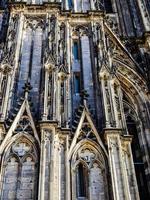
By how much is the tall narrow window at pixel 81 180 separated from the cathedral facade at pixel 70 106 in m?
0.04

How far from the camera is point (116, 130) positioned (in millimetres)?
14453

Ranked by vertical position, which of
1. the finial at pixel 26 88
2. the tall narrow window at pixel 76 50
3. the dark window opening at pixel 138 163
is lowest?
the dark window opening at pixel 138 163

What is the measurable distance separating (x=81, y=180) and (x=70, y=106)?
11.8ft

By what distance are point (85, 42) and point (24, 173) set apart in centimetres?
874

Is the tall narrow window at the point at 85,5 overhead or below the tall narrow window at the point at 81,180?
overhead

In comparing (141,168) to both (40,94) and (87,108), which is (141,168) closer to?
(87,108)

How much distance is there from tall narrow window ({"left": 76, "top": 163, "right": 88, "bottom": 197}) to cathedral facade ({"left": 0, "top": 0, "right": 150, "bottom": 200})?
0.12ft

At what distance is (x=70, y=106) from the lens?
16047 millimetres

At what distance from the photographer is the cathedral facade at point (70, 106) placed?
43.7ft

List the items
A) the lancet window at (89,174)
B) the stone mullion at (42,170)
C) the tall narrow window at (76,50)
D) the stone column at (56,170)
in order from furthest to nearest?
1. the tall narrow window at (76,50)
2. the lancet window at (89,174)
3. the stone column at (56,170)
4. the stone mullion at (42,170)

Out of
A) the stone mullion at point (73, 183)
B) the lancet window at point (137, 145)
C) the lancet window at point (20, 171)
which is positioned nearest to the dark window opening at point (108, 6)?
the lancet window at point (137, 145)

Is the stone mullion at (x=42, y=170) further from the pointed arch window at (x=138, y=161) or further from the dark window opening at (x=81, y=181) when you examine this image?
the pointed arch window at (x=138, y=161)

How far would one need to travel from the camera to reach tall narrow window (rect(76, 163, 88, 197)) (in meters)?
13.4

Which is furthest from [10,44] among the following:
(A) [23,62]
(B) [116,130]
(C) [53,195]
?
(C) [53,195]
